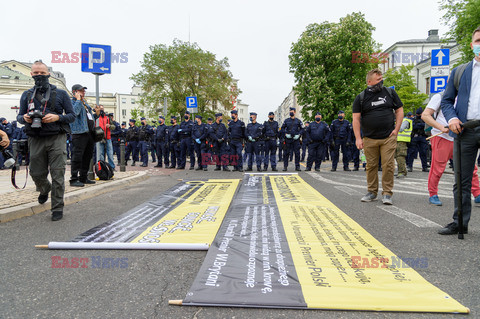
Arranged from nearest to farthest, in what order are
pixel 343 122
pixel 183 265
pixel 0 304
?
pixel 0 304 < pixel 183 265 < pixel 343 122

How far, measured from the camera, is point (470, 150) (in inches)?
148

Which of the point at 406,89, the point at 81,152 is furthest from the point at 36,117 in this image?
the point at 406,89

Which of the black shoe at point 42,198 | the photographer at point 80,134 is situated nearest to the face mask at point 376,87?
the black shoe at point 42,198

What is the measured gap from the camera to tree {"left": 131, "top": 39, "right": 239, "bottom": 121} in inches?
1548

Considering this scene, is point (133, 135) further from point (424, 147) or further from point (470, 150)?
point (470, 150)

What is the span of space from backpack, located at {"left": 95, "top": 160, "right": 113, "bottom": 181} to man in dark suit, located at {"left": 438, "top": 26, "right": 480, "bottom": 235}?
25.5 ft

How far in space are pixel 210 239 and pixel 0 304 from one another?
1.89m

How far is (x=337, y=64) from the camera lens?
34.3 metres

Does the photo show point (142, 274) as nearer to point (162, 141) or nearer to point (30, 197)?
point (30, 197)

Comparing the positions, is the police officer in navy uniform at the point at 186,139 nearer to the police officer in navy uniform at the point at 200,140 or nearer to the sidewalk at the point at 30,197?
the police officer in navy uniform at the point at 200,140

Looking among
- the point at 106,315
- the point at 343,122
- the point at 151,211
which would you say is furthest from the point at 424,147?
the point at 106,315

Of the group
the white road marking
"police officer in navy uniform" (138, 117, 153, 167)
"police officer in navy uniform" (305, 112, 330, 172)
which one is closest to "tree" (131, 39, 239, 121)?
"police officer in navy uniform" (138, 117, 153, 167)

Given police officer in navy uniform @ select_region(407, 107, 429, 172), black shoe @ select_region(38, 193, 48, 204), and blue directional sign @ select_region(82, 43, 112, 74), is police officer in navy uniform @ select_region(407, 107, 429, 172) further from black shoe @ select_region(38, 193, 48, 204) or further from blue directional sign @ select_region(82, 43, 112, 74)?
black shoe @ select_region(38, 193, 48, 204)

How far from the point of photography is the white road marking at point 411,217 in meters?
4.34
